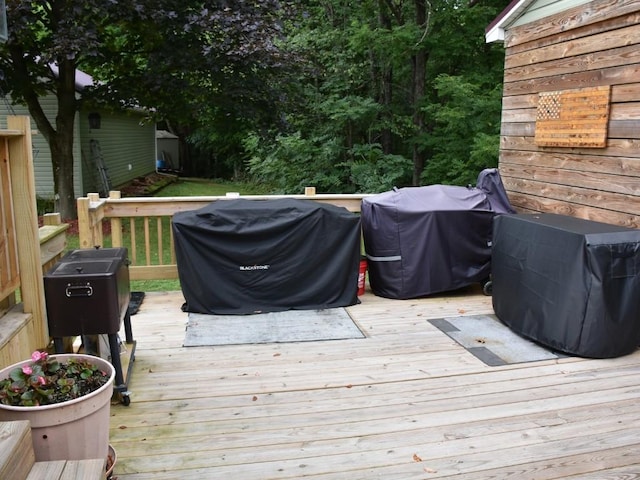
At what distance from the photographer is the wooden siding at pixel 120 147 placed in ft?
46.4

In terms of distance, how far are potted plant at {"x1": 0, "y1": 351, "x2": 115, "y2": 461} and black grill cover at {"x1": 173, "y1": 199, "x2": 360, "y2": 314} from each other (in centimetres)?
228

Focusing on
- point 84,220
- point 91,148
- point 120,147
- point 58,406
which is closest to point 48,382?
point 58,406

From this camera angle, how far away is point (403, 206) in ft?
16.0

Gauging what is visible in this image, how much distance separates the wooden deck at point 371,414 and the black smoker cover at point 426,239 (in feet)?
3.17

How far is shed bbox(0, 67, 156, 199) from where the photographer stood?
42.6ft

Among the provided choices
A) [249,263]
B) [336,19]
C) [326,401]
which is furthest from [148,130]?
[326,401]

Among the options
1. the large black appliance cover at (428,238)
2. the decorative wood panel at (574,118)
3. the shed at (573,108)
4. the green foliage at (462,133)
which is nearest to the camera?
the shed at (573,108)

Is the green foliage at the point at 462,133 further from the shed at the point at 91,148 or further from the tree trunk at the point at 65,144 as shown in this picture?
the tree trunk at the point at 65,144

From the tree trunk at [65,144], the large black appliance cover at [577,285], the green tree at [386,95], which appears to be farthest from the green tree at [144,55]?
the large black appliance cover at [577,285]

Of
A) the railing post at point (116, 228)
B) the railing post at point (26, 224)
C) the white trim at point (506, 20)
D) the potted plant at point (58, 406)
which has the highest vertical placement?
the white trim at point (506, 20)

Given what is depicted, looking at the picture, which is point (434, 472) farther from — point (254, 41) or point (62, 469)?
point (254, 41)

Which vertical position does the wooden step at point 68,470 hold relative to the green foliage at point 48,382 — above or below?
below

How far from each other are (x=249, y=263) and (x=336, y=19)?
1015cm

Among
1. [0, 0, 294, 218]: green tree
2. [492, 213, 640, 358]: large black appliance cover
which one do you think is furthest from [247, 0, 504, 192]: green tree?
[492, 213, 640, 358]: large black appliance cover
